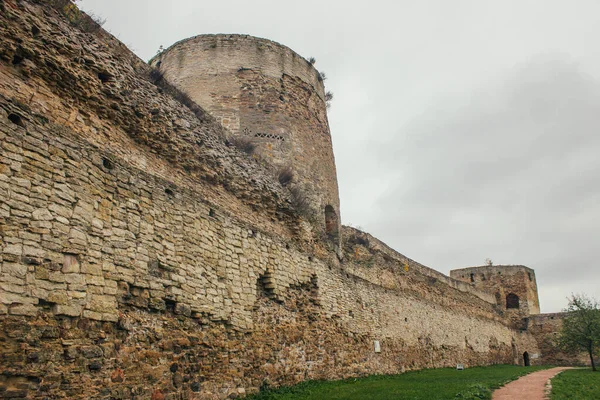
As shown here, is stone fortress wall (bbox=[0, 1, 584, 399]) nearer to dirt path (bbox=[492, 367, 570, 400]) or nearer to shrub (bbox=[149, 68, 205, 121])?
shrub (bbox=[149, 68, 205, 121])

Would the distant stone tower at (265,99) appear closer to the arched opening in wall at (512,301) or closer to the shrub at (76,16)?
the shrub at (76,16)

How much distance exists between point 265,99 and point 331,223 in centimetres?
429

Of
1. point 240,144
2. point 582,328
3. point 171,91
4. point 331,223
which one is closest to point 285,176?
point 240,144

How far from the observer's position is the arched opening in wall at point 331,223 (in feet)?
50.6

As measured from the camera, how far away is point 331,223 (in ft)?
51.1

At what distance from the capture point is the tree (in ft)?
82.1

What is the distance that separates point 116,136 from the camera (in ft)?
25.5

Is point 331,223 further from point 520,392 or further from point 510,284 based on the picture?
point 510,284

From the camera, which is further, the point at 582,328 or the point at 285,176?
the point at 582,328

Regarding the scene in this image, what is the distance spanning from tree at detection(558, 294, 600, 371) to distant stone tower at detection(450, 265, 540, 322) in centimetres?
770

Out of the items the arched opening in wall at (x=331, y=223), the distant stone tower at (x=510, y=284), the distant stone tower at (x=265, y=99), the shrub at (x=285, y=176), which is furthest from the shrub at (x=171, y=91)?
the distant stone tower at (x=510, y=284)

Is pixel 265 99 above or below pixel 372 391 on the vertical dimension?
above

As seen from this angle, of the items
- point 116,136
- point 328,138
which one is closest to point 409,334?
point 328,138

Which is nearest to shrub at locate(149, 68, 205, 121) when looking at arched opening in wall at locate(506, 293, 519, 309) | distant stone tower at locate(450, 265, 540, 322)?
distant stone tower at locate(450, 265, 540, 322)
